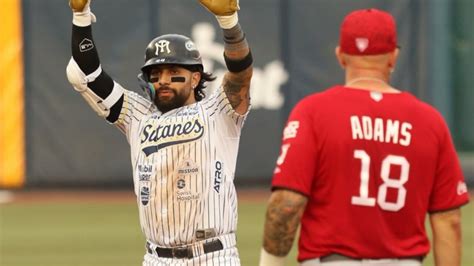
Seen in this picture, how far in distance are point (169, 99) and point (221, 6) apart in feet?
1.98

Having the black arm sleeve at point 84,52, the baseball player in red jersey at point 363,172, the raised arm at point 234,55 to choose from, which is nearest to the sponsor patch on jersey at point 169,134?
the raised arm at point 234,55

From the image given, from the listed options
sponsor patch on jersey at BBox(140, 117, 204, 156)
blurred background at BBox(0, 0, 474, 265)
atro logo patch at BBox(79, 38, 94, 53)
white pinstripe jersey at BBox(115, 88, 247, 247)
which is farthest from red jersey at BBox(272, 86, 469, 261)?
blurred background at BBox(0, 0, 474, 265)

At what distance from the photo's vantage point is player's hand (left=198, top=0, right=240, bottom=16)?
5.50m

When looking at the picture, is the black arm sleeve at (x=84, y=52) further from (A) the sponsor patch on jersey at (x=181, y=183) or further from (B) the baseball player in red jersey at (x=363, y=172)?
(B) the baseball player in red jersey at (x=363, y=172)

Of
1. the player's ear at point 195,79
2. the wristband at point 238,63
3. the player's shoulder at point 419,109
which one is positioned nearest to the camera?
the player's shoulder at point 419,109

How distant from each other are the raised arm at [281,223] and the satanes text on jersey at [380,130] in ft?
1.04

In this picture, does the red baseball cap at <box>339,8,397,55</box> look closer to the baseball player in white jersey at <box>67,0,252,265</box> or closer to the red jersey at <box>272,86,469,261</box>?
the red jersey at <box>272,86,469,261</box>

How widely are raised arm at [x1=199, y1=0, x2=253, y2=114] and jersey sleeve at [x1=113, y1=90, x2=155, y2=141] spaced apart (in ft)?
1.49

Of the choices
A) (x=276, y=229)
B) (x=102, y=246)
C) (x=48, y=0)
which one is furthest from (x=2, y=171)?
(x=276, y=229)

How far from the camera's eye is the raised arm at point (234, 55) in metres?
5.53

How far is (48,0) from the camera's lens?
54.0ft

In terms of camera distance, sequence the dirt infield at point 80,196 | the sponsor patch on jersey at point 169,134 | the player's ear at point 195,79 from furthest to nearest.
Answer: the dirt infield at point 80,196, the player's ear at point 195,79, the sponsor patch on jersey at point 169,134

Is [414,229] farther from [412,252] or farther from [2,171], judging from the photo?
[2,171]

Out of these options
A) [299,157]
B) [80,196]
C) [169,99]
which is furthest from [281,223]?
[80,196]
